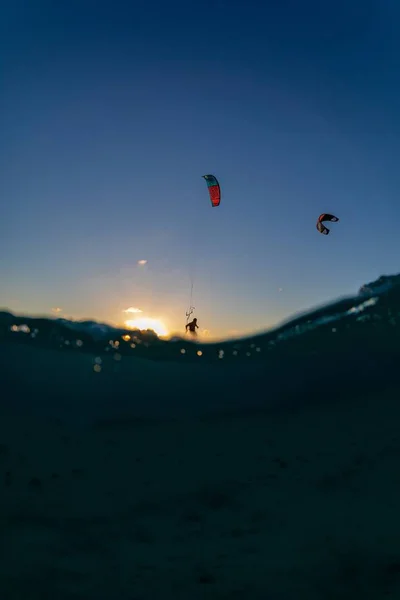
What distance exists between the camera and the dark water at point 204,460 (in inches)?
231

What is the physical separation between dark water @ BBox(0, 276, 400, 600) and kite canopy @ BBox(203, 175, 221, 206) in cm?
924

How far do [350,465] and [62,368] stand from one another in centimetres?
1144

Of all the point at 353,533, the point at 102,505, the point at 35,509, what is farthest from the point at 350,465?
the point at 35,509

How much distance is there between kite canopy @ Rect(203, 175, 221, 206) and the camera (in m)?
19.9

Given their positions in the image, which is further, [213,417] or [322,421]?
[213,417]

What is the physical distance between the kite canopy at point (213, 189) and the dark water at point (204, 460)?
924 cm

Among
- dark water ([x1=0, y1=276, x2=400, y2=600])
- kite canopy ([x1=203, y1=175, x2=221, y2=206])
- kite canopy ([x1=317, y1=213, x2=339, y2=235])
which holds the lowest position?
dark water ([x1=0, y1=276, x2=400, y2=600])

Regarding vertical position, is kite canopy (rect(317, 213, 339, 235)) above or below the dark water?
above

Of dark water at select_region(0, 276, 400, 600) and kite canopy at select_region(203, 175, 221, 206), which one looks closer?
dark water at select_region(0, 276, 400, 600)

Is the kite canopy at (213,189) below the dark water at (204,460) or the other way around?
the other way around

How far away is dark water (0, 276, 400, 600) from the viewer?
19.2ft

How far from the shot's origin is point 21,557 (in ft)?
20.6

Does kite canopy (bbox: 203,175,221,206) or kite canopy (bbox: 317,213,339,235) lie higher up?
kite canopy (bbox: 203,175,221,206)

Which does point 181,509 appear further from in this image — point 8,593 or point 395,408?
point 395,408
